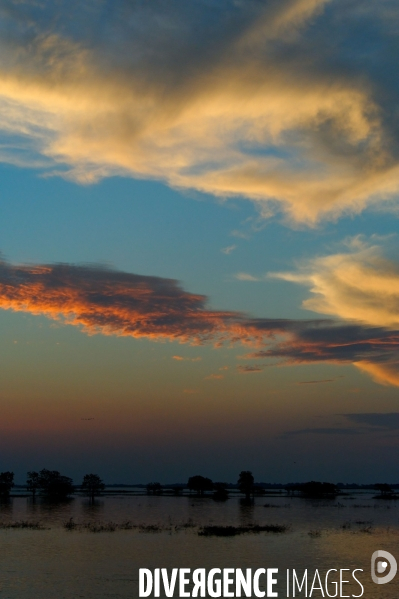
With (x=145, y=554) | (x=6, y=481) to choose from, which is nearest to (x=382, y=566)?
(x=145, y=554)

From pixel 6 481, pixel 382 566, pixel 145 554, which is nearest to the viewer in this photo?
pixel 382 566

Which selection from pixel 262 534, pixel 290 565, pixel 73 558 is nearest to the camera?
pixel 290 565

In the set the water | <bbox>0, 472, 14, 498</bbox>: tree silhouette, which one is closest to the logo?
the water

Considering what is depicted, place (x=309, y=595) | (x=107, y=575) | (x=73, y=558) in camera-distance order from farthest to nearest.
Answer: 1. (x=73, y=558)
2. (x=107, y=575)
3. (x=309, y=595)

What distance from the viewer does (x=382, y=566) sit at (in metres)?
53.2

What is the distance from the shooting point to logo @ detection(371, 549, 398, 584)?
48.5m

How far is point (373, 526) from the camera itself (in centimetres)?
9269

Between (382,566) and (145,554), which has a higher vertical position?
(382,566)

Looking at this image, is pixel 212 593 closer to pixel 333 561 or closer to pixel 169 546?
pixel 333 561

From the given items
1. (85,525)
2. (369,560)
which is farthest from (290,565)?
(85,525)

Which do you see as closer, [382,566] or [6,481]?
[382,566]

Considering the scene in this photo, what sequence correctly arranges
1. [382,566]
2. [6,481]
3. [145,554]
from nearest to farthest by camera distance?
[382,566]
[145,554]
[6,481]

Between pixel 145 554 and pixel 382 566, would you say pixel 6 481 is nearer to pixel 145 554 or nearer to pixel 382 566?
pixel 145 554

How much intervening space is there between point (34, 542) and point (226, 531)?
24.7 metres
